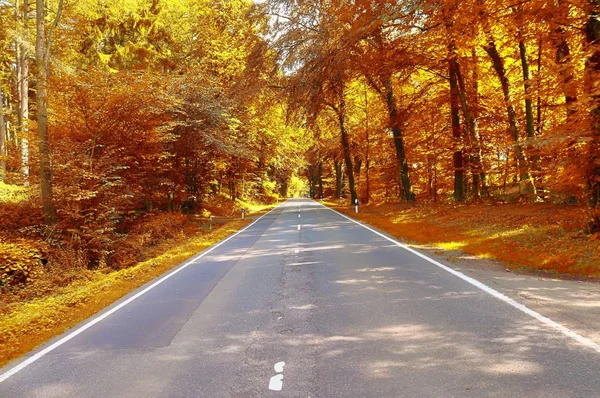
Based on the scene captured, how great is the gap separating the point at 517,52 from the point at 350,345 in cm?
2047

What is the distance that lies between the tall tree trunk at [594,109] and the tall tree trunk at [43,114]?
15168 mm

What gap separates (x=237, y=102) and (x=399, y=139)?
1073cm

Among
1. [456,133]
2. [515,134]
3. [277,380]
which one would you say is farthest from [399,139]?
[277,380]

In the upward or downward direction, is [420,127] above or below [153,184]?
above

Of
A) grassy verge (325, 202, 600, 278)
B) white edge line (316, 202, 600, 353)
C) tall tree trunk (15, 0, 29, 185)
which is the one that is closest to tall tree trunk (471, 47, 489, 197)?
grassy verge (325, 202, 600, 278)

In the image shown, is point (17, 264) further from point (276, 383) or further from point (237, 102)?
point (237, 102)

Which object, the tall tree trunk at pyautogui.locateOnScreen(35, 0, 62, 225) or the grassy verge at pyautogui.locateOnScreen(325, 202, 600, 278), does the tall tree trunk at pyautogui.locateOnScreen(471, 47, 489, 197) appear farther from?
the tall tree trunk at pyautogui.locateOnScreen(35, 0, 62, 225)

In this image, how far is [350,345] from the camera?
4145mm

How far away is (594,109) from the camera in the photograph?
8156 millimetres

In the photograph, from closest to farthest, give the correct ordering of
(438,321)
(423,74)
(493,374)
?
(493,374), (438,321), (423,74)

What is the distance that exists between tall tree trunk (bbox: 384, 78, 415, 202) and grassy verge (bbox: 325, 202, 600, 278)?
6045 mm

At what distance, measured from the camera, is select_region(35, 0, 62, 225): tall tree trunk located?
40.3 ft

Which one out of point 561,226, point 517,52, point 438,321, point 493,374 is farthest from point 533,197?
point 493,374

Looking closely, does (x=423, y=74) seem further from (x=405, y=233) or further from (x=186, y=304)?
(x=186, y=304)
